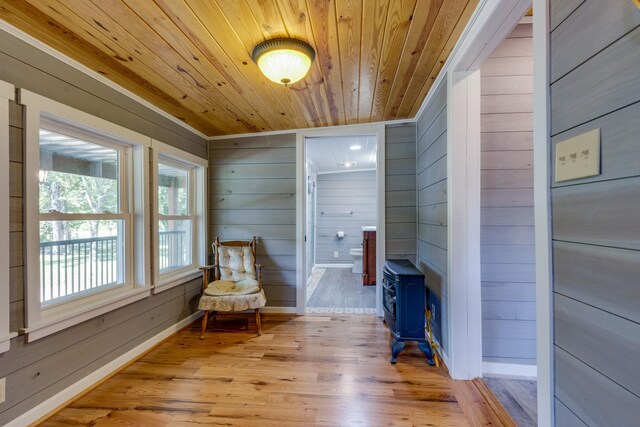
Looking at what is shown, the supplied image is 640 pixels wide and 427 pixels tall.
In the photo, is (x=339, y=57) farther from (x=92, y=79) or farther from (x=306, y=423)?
(x=306, y=423)

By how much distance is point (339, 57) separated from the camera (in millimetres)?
1784

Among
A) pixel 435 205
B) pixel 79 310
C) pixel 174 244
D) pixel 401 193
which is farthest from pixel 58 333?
pixel 401 193

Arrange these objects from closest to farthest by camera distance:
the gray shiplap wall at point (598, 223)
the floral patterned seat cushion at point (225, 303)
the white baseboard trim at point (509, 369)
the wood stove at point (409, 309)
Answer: the gray shiplap wall at point (598, 223)
the white baseboard trim at point (509, 369)
the wood stove at point (409, 309)
the floral patterned seat cushion at point (225, 303)

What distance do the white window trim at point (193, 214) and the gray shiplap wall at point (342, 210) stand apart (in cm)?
342

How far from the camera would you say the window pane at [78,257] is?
175 centimetres

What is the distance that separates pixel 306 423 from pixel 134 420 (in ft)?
3.31

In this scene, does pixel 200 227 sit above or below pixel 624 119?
below

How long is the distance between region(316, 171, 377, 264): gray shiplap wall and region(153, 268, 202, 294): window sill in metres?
3.58

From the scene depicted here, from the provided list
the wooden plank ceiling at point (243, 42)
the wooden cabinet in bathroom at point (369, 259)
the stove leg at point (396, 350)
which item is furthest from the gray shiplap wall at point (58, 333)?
the wooden cabinet in bathroom at point (369, 259)

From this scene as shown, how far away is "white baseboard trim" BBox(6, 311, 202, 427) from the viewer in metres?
1.55

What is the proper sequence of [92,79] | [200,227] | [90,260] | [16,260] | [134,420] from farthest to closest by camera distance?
1. [200,227]
2. [90,260]
3. [92,79]
4. [134,420]
5. [16,260]

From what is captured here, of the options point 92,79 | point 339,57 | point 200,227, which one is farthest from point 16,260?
point 339,57

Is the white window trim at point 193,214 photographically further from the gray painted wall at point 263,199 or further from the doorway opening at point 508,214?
the doorway opening at point 508,214

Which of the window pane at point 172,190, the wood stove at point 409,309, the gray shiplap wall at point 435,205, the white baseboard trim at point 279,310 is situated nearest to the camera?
the gray shiplap wall at point 435,205
